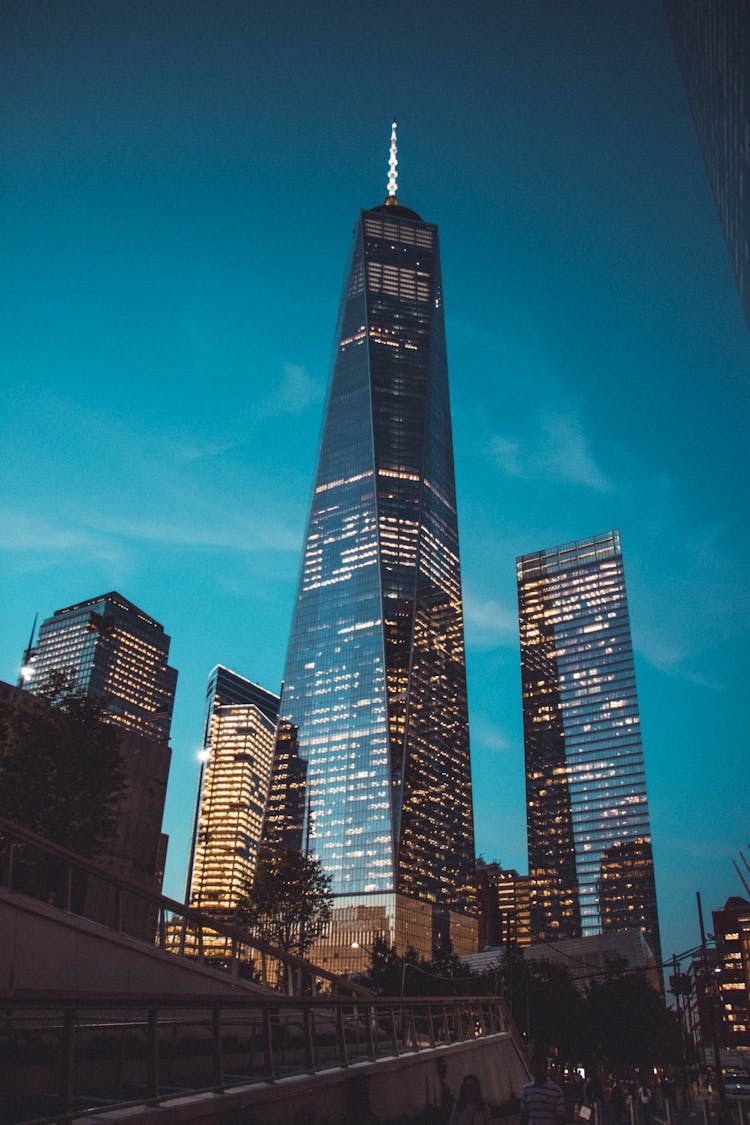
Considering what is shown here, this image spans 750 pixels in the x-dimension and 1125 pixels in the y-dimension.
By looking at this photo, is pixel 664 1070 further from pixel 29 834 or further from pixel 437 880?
pixel 29 834

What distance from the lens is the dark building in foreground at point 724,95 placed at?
143 ft

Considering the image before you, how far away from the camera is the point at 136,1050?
8.90 metres

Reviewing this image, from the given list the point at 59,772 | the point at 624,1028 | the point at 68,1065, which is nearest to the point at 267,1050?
the point at 68,1065

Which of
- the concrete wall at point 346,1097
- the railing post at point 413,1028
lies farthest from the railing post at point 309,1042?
the railing post at point 413,1028

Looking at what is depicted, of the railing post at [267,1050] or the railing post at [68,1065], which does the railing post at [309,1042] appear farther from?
the railing post at [68,1065]

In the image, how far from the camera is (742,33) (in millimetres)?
40156

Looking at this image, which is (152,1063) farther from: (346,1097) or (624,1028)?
(624,1028)

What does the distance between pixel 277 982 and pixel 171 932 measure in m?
4.37


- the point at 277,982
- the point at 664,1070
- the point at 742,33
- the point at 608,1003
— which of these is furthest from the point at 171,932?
the point at 664,1070

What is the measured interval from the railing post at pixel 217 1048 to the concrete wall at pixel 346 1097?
18 cm

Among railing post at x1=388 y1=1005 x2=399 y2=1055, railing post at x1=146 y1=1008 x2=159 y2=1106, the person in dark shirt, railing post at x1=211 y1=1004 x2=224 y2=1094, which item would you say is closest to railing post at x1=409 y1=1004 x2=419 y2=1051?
railing post at x1=388 y1=1005 x2=399 y2=1055

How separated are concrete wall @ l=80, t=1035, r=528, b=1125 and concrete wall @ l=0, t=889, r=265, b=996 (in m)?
4.16

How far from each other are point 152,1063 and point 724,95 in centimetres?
6024

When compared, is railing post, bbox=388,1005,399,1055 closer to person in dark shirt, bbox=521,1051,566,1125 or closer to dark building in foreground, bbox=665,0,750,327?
person in dark shirt, bbox=521,1051,566,1125
